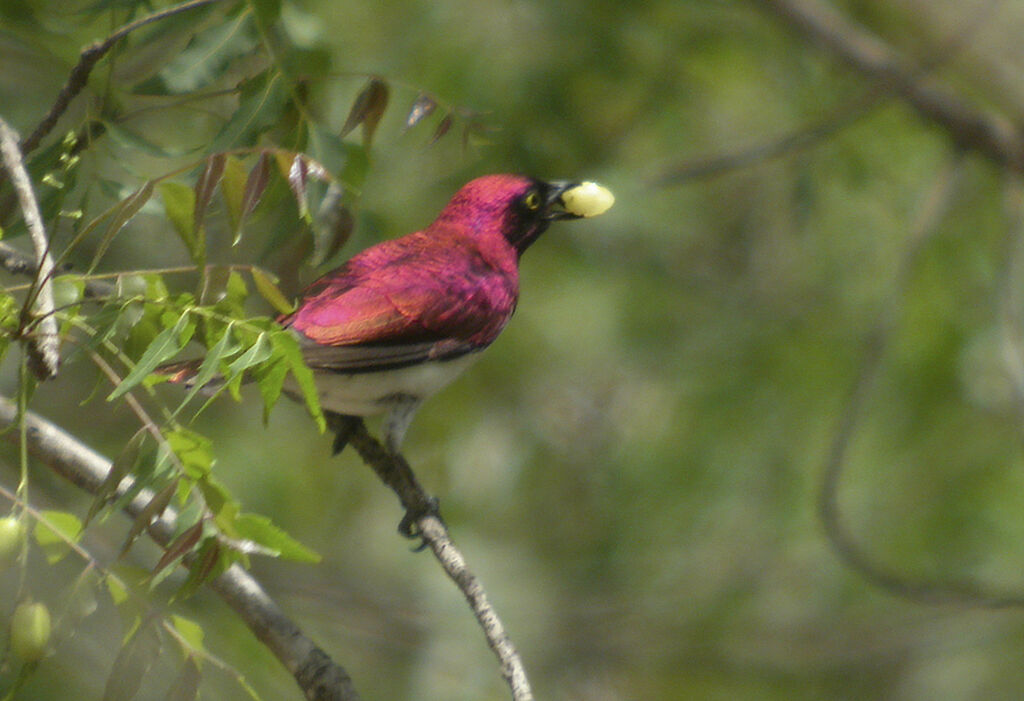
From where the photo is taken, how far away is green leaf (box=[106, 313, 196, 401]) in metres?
1.71

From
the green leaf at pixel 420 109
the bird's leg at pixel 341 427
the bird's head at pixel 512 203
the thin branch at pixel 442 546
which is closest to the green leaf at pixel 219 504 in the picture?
the thin branch at pixel 442 546

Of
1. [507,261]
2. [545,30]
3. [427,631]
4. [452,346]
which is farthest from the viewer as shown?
[427,631]

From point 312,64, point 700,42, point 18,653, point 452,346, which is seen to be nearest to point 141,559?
point 452,346

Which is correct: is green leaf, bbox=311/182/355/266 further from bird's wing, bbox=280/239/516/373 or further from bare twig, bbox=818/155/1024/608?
bare twig, bbox=818/155/1024/608

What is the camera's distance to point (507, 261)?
11.6ft

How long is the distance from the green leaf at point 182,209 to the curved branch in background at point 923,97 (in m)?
4.51

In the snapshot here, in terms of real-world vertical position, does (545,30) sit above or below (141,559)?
above

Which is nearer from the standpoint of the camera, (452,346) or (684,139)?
(452,346)

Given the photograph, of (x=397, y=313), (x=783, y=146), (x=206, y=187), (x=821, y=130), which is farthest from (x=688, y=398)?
(x=206, y=187)

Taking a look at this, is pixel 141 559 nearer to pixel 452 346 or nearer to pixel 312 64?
pixel 452 346

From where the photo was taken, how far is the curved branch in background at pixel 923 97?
225 inches

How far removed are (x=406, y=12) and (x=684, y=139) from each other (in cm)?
190

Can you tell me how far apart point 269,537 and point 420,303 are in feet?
4.24

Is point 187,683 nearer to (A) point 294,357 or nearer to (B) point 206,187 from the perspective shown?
(A) point 294,357
